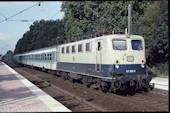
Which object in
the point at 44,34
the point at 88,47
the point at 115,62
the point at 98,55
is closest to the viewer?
the point at 115,62

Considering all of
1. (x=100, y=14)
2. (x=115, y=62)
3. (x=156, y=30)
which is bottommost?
(x=115, y=62)

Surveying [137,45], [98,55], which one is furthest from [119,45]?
[98,55]

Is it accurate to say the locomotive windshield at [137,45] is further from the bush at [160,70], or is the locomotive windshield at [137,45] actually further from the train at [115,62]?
the bush at [160,70]

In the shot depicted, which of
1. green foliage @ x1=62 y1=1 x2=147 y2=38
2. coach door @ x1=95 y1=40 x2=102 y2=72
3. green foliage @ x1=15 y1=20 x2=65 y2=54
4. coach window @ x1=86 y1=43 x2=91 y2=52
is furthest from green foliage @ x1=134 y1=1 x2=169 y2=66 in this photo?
green foliage @ x1=15 y1=20 x2=65 y2=54

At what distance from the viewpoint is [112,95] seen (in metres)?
11.5

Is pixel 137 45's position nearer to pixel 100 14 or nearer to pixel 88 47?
pixel 88 47

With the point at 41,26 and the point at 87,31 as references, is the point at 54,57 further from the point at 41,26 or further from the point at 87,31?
the point at 41,26

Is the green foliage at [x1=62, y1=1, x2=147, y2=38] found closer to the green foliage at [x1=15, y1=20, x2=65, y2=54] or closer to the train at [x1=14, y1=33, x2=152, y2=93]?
the train at [x1=14, y1=33, x2=152, y2=93]

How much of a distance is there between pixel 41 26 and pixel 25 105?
75.9 metres

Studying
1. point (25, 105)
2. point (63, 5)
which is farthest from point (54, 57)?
point (63, 5)

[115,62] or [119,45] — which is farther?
[119,45]

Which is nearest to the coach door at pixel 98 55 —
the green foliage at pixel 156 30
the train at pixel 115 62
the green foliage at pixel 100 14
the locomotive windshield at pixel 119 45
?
the train at pixel 115 62

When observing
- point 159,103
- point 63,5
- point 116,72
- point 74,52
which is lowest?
point 159,103

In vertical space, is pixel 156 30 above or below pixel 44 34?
below
